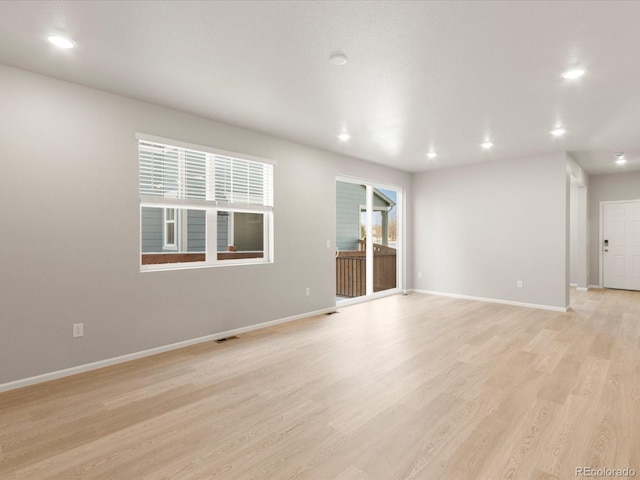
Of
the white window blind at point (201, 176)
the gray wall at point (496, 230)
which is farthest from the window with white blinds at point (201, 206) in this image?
the gray wall at point (496, 230)

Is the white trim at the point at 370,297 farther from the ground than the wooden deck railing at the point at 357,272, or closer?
closer

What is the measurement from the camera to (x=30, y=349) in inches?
114

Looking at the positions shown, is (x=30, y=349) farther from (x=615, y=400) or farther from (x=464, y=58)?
(x=615, y=400)

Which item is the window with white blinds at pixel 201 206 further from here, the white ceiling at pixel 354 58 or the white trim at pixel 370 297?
the white trim at pixel 370 297

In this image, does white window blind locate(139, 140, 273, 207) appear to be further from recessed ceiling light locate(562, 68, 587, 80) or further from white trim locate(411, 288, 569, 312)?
white trim locate(411, 288, 569, 312)

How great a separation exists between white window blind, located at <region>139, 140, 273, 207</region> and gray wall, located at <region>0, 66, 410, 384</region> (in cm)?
15

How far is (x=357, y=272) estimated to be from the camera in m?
6.81

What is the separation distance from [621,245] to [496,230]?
3.56m

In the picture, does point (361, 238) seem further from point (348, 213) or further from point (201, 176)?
point (201, 176)

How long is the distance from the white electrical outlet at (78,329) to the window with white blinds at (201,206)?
2.51 ft

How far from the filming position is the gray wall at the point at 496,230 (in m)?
5.63

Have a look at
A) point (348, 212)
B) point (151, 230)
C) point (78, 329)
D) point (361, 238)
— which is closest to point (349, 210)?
point (348, 212)

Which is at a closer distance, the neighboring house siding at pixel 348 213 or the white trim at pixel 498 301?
the white trim at pixel 498 301

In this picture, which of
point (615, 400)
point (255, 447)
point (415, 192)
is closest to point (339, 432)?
point (255, 447)
